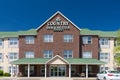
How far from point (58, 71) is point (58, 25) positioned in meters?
8.92

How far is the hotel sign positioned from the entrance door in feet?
23.8

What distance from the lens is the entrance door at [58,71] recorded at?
181ft

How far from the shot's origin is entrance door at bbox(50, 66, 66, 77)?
181 ft

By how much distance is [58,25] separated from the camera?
5691cm

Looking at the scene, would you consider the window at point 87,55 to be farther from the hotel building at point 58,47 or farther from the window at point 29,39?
the window at point 29,39

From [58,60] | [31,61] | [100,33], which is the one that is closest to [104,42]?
[100,33]

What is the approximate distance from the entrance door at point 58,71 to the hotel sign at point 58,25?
7268mm

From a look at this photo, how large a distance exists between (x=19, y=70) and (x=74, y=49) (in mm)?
11387

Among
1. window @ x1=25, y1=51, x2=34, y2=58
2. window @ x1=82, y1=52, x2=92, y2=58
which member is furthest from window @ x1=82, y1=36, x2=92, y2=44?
window @ x1=25, y1=51, x2=34, y2=58

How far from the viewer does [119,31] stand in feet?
180

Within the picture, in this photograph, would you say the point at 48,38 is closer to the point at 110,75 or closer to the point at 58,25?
the point at 58,25

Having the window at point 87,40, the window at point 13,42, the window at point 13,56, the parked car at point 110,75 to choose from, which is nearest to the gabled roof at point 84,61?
the window at point 87,40

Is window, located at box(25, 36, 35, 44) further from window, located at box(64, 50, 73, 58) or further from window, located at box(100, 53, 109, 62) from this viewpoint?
window, located at box(100, 53, 109, 62)

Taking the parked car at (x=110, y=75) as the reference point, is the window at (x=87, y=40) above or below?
above
